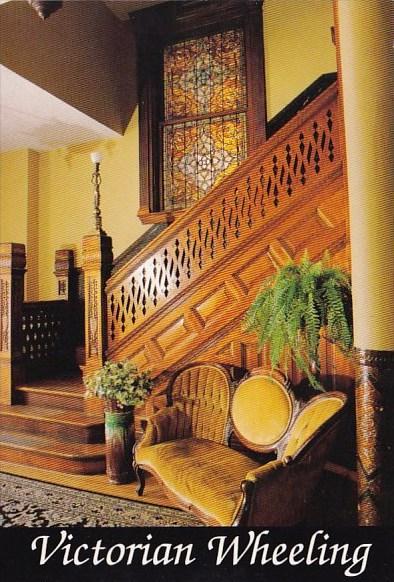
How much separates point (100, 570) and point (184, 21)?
557 centimetres

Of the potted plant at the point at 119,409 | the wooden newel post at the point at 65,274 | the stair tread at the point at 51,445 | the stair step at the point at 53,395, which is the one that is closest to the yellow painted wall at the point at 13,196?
the wooden newel post at the point at 65,274

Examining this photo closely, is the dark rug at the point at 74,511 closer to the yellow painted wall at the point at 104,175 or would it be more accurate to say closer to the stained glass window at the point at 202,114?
the yellow painted wall at the point at 104,175

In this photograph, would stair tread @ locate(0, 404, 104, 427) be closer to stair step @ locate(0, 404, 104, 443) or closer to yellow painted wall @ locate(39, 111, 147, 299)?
stair step @ locate(0, 404, 104, 443)

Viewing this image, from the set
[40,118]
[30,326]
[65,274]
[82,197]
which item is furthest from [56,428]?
[40,118]

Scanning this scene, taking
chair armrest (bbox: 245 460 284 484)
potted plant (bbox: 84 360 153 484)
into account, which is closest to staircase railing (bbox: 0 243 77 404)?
potted plant (bbox: 84 360 153 484)

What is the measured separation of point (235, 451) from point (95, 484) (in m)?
1.10

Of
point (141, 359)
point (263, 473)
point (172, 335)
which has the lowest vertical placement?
point (263, 473)

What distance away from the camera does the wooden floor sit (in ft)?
9.82

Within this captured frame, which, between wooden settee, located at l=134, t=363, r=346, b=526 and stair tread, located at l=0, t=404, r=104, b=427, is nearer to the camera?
wooden settee, located at l=134, t=363, r=346, b=526

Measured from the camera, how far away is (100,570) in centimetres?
185

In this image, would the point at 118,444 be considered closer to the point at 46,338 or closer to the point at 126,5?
the point at 46,338

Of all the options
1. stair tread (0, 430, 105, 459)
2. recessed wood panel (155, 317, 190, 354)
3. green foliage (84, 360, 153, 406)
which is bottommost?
stair tread (0, 430, 105, 459)

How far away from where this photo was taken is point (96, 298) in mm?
3908

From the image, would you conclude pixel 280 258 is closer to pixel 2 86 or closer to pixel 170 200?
pixel 170 200
